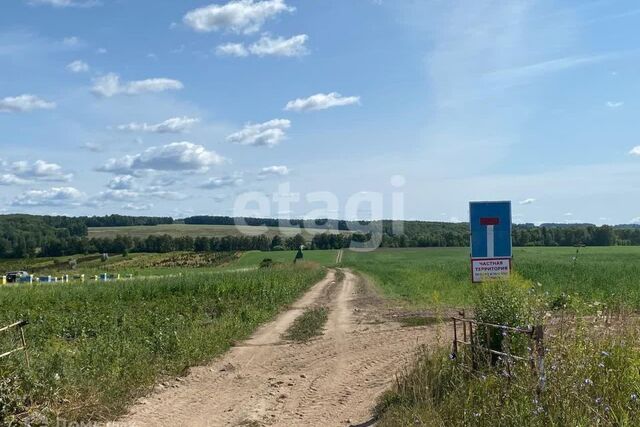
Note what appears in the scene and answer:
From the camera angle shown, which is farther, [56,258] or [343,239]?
[343,239]

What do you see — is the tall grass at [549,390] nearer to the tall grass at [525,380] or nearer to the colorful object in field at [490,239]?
the tall grass at [525,380]

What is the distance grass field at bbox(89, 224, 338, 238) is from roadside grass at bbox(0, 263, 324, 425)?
266ft

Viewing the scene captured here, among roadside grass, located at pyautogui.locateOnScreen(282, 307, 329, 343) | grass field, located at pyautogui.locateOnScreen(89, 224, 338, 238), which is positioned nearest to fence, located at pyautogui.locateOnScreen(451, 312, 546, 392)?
roadside grass, located at pyautogui.locateOnScreen(282, 307, 329, 343)

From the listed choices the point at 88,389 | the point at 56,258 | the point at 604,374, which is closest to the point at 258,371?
the point at 88,389

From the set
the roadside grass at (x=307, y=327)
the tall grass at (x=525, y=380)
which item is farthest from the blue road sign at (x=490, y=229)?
the roadside grass at (x=307, y=327)

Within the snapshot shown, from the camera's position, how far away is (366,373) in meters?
10.9

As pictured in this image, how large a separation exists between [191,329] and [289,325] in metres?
4.22

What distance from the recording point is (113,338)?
539 inches

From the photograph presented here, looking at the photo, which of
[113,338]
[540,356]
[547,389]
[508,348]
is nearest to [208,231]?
[113,338]

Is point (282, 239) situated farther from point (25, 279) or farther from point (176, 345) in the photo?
point (176, 345)

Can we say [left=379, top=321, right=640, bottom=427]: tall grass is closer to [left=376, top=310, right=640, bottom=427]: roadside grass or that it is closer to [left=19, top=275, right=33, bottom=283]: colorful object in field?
[left=376, top=310, right=640, bottom=427]: roadside grass

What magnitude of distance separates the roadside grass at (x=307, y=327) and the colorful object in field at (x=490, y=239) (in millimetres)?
7207

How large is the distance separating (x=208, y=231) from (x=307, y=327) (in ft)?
390

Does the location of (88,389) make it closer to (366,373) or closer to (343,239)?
(366,373)
